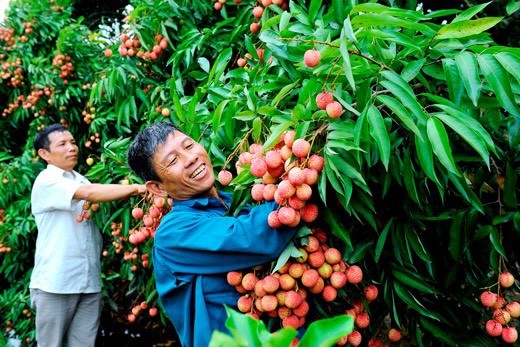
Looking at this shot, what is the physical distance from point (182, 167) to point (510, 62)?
908 mm

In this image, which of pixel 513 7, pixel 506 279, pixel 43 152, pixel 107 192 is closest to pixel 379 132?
pixel 506 279

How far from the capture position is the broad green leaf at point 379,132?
1.01m

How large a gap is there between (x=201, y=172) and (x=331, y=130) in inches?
20.2

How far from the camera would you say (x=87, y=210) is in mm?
2820

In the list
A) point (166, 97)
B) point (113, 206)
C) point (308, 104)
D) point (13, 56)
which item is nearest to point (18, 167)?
point (13, 56)

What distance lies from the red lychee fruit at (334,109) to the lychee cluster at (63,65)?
10.0 feet

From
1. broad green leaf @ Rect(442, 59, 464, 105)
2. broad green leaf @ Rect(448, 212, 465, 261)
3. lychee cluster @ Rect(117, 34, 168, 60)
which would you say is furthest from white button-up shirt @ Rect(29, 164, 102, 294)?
broad green leaf @ Rect(442, 59, 464, 105)

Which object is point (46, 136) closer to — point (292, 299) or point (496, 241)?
point (292, 299)

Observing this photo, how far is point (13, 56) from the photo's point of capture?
404 centimetres

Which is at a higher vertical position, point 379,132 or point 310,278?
point 379,132

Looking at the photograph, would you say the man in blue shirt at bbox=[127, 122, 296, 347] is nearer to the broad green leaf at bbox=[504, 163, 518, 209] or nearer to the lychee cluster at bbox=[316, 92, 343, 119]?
the lychee cluster at bbox=[316, 92, 343, 119]

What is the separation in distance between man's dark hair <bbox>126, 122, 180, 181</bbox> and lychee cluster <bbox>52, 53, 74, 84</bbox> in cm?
241

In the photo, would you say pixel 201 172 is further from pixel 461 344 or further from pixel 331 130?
pixel 461 344

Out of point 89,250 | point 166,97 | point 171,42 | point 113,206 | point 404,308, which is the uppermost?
point 171,42
